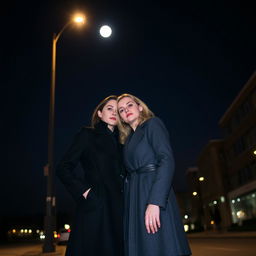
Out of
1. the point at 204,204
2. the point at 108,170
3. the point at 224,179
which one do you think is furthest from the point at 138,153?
the point at 204,204

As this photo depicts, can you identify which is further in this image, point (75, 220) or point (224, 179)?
point (224, 179)

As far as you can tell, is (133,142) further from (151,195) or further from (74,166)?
(74,166)

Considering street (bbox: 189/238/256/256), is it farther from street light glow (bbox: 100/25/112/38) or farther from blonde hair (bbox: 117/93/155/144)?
street light glow (bbox: 100/25/112/38)

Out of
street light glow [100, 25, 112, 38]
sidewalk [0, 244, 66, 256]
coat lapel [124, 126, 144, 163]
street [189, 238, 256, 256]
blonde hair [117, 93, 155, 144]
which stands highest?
street light glow [100, 25, 112, 38]

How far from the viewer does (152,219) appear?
3.15m

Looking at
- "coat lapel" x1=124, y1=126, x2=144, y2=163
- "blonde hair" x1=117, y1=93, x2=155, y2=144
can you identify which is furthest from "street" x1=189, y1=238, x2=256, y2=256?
"coat lapel" x1=124, y1=126, x2=144, y2=163

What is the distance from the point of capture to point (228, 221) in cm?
5219

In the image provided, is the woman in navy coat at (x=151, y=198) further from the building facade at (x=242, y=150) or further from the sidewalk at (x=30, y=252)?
the building facade at (x=242, y=150)

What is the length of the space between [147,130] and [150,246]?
119 cm

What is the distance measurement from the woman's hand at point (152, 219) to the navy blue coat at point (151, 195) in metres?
0.04

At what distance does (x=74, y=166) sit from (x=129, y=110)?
955mm

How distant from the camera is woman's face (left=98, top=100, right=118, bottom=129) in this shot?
449cm

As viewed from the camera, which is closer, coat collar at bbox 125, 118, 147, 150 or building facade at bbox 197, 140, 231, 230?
coat collar at bbox 125, 118, 147, 150

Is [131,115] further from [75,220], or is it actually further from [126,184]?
[75,220]
